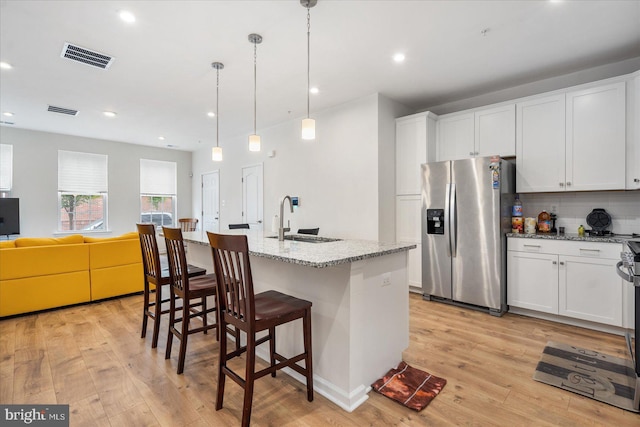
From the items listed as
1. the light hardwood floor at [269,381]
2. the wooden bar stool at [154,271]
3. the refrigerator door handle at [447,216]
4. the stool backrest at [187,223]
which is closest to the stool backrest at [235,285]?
the light hardwood floor at [269,381]

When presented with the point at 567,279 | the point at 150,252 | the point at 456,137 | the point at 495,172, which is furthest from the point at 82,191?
the point at 567,279

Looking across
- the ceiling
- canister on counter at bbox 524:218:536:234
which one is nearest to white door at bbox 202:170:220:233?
the ceiling

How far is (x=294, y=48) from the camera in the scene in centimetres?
310

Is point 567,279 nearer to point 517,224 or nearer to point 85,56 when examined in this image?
point 517,224

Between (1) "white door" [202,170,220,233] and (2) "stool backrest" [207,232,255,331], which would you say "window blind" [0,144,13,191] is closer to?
(1) "white door" [202,170,220,233]

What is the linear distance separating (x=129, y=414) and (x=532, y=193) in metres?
4.46

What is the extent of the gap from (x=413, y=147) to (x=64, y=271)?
4.75m

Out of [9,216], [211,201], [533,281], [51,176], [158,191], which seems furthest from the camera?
[158,191]

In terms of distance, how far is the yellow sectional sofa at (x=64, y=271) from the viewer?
11.4 feet

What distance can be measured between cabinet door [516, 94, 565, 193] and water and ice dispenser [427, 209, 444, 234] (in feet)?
3.04

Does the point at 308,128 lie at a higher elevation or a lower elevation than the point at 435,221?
higher

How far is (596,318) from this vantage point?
10.0 feet

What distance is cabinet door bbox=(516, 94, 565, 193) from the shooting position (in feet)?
11.2

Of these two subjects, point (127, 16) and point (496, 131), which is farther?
point (496, 131)
